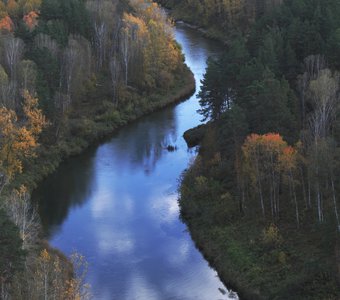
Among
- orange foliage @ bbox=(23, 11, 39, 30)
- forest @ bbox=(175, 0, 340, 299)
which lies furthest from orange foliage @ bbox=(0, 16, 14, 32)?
forest @ bbox=(175, 0, 340, 299)

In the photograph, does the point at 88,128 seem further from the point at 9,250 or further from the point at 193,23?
the point at 193,23

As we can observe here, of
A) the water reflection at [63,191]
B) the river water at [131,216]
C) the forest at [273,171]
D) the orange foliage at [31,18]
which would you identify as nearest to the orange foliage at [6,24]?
the orange foliage at [31,18]

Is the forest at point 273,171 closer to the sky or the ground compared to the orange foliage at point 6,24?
closer to the sky

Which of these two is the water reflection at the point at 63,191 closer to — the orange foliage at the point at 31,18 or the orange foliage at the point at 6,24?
the orange foliage at the point at 6,24

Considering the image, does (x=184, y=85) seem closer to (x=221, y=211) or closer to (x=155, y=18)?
(x=155, y=18)

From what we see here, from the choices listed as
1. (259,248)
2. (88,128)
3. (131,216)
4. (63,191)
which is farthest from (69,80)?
(259,248)

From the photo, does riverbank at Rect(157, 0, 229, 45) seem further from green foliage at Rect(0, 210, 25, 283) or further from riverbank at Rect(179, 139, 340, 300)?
green foliage at Rect(0, 210, 25, 283)

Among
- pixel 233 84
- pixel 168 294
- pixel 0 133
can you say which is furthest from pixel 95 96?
pixel 168 294
